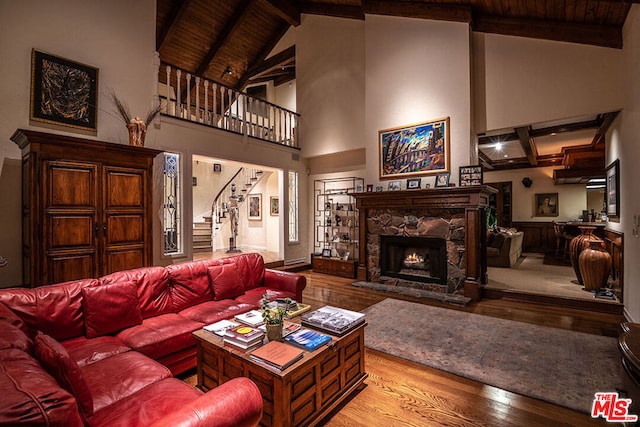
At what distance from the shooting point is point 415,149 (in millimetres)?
5293

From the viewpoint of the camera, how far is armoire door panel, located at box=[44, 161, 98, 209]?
3162mm

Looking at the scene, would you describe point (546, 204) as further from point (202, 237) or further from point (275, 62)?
point (202, 237)

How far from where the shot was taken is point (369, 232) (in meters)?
5.89

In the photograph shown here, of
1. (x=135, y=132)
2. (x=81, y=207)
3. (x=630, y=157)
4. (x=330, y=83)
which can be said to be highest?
(x=330, y=83)

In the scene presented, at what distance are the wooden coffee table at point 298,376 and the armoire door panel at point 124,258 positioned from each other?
215 cm

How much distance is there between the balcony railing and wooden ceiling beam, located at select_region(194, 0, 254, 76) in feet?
2.92

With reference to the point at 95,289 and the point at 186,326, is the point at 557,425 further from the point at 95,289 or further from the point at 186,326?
the point at 95,289

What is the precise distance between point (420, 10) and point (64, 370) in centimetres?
634

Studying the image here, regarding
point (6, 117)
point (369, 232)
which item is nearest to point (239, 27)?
point (6, 117)

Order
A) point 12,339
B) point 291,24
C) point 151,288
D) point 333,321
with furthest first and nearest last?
point 291,24
point 151,288
point 333,321
point 12,339

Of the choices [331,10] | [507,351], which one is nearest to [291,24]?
[331,10]

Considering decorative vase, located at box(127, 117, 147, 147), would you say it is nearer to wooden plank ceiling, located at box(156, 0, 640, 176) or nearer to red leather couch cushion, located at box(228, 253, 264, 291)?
wooden plank ceiling, located at box(156, 0, 640, 176)

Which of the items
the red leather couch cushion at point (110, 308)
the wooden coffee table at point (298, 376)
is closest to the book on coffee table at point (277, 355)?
the wooden coffee table at point (298, 376)

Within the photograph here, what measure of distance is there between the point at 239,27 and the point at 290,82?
2471 mm
